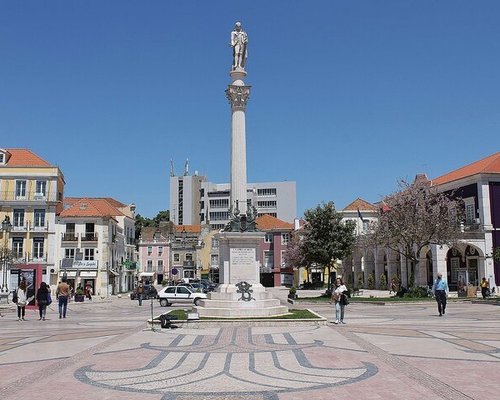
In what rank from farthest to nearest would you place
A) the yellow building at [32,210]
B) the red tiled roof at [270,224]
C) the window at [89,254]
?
the red tiled roof at [270,224]
the window at [89,254]
the yellow building at [32,210]

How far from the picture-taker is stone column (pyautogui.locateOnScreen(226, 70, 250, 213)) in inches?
947

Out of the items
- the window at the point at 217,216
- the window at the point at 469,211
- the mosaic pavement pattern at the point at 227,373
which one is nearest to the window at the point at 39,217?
the window at the point at 469,211

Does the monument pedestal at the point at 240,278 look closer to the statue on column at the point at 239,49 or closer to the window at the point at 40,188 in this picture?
the statue on column at the point at 239,49

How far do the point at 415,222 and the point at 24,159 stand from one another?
122 feet

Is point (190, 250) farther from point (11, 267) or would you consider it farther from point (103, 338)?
point (103, 338)

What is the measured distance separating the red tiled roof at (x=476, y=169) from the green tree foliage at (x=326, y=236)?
44.6ft

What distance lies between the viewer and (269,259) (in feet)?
274

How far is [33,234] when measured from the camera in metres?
52.6

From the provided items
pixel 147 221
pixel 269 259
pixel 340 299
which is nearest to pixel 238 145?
pixel 340 299

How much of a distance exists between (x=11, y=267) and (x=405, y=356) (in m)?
45.8

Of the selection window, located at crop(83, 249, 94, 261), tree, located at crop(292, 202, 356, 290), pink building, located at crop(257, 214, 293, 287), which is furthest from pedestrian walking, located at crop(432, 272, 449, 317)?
pink building, located at crop(257, 214, 293, 287)

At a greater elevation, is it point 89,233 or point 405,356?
point 89,233

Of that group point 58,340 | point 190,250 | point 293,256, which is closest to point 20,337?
point 58,340

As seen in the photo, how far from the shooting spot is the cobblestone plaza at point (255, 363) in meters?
9.09
